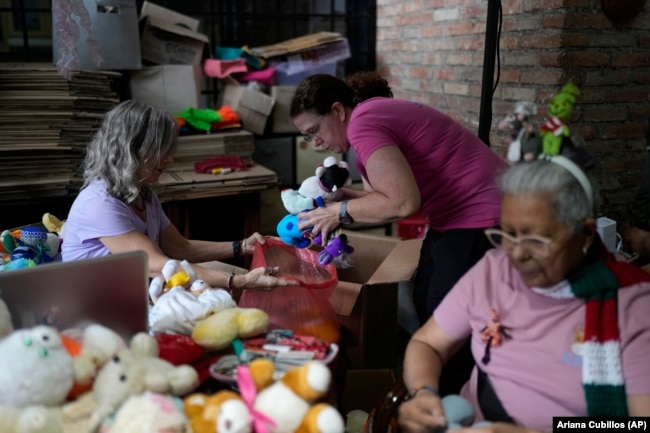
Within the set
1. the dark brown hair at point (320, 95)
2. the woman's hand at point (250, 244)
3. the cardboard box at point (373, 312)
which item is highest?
the dark brown hair at point (320, 95)

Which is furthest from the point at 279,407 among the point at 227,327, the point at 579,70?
the point at 579,70

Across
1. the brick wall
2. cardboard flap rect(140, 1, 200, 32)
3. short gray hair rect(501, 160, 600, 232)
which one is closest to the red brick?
the brick wall

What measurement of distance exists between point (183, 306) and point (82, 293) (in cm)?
29

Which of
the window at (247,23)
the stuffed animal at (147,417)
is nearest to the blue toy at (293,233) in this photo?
the stuffed animal at (147,417)

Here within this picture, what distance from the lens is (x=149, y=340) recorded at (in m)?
1.18

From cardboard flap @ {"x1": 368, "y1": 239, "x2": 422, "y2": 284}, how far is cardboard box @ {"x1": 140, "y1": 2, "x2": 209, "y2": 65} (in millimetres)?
1738

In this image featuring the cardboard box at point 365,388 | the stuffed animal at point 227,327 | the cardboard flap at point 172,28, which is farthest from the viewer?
the cardboard flap at point 172,28

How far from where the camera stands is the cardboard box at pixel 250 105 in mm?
3355

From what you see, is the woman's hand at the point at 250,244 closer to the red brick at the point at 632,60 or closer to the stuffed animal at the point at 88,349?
the stuffed animal at the point at 88,349

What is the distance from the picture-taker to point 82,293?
1158mm

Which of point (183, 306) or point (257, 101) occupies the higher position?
point (257, 101)

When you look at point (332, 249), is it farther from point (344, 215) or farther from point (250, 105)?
point (250, 105)

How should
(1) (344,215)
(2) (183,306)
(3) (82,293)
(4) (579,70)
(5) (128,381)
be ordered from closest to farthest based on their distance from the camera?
1. (5) (128,381)
2. (3) (82,293)
3. (2) (183,306)
4. (1) (344,215)
5. (4) (579,70)

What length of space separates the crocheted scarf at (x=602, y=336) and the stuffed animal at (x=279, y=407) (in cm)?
51
